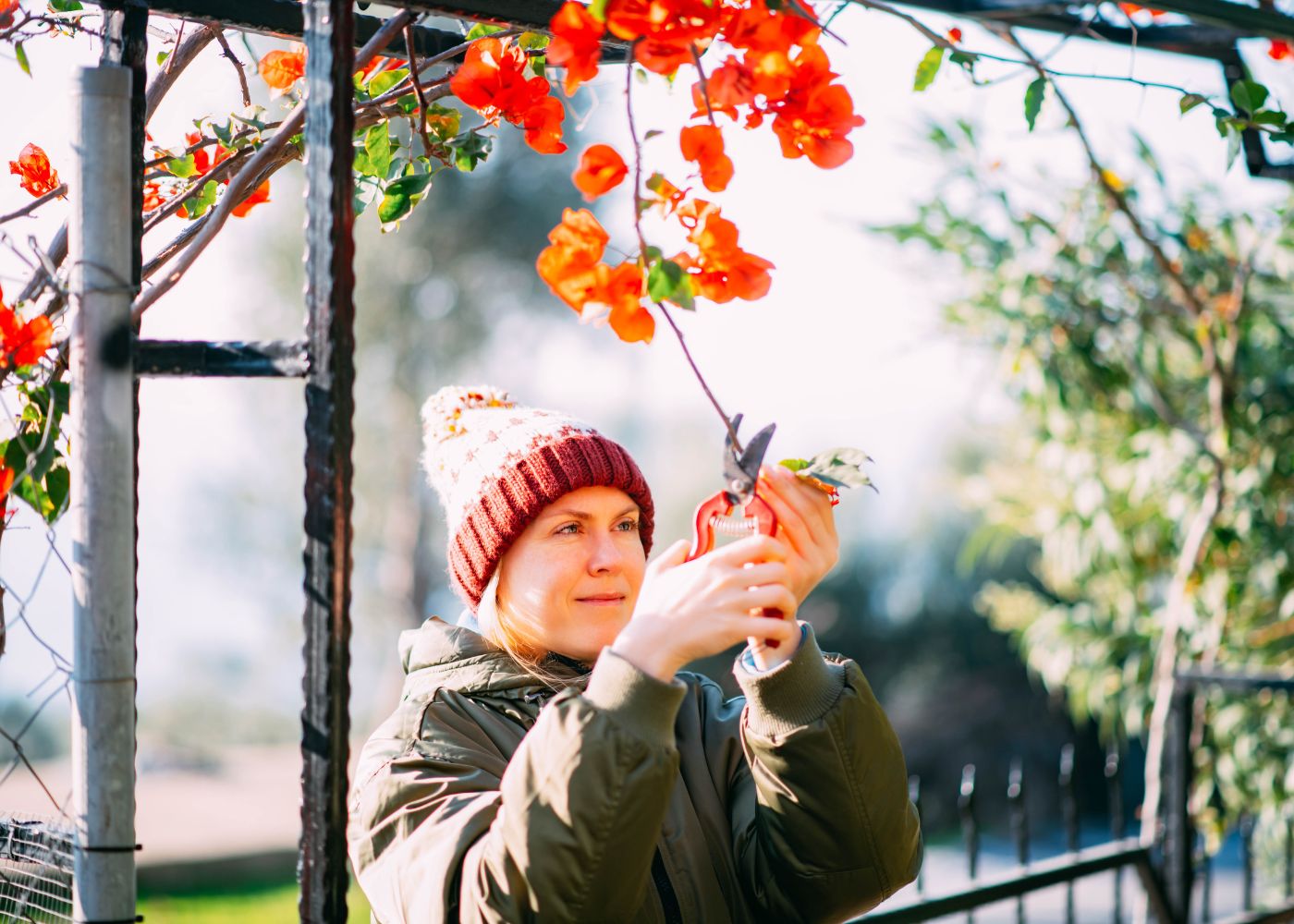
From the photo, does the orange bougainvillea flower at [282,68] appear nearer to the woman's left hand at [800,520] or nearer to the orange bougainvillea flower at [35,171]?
the orange bougainvillea flower at [35,171]

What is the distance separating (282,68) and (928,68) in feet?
2.35

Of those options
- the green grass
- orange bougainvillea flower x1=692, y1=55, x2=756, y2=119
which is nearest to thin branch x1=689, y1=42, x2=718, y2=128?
orange bougainvillea flower x1=692, y1=55, x2=756, y2=119

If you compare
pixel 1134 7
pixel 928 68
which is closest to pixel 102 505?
pixel 928 68

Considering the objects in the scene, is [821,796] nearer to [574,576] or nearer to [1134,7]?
[574,576]

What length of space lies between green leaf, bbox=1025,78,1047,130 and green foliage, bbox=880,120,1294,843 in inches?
92.4

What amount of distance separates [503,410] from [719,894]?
64 centimetres

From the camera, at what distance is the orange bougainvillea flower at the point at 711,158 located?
0.90m

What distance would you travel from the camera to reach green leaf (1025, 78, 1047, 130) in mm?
1216

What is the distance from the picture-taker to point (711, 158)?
35.7 inches

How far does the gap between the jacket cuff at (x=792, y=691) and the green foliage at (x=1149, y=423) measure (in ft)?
8.46

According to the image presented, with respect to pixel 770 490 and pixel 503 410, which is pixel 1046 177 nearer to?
pixel 503 410

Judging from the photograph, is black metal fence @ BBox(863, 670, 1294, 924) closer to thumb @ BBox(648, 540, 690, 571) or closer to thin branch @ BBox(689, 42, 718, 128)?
thumb @ BBox(648, 540, 690, 571)

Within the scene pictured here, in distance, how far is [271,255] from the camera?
9266 mm

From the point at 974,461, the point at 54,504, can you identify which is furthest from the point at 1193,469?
the point at 974,461
